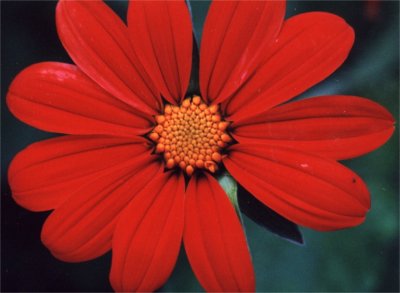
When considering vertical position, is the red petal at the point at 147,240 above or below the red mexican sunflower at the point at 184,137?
below

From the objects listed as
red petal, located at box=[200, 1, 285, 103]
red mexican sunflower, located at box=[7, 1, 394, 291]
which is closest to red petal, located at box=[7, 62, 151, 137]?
red mexican sunflower, located at box=[7, 1, 394, 291]

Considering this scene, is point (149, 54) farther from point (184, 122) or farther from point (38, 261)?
point (38, 261)

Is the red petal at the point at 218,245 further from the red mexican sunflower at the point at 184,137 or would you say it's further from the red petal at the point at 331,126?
the red petal at the point at 331,126

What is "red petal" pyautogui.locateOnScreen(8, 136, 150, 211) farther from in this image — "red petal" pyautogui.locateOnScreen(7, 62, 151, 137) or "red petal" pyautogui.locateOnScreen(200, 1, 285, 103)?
"red petal" pyautogui.locateOnScreen(200, 1, 285, 103)

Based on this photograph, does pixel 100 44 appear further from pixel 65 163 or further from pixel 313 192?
pixel 313 192

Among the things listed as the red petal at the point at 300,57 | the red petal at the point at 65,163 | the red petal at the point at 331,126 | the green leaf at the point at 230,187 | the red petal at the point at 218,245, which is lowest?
the red petal at the point at 218,245

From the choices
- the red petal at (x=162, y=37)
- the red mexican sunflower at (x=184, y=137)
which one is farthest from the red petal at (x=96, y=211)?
the red petal at (x=162, y=37)

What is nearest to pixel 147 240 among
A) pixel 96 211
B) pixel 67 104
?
pixel 96 211

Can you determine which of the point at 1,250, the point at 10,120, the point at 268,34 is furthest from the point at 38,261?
the point at 268,34
